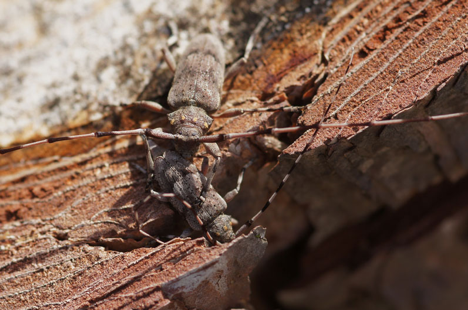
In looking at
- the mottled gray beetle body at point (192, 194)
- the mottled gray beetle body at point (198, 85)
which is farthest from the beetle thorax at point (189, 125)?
the mottled gray beetle body at point (192, 194)

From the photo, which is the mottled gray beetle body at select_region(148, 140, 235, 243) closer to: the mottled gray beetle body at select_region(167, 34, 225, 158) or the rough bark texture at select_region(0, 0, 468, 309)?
the rough bark texture at select_region(0, 0, 468, 309)

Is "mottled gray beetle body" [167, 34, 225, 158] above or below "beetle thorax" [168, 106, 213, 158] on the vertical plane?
above

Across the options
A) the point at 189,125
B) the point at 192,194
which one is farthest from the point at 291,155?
the point at 189,125

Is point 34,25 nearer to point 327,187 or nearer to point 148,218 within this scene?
point 148,218

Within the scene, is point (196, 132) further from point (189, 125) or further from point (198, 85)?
point (198, 85)

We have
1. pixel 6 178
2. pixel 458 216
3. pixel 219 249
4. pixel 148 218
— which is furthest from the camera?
pixel 458 216

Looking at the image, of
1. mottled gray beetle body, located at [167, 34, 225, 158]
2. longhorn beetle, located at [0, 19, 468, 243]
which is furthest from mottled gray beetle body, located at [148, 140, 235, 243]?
mottled gray beetle body, located at [167, 34, 225, 158]

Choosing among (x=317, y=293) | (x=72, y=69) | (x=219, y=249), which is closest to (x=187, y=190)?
(x=219, y=249)
